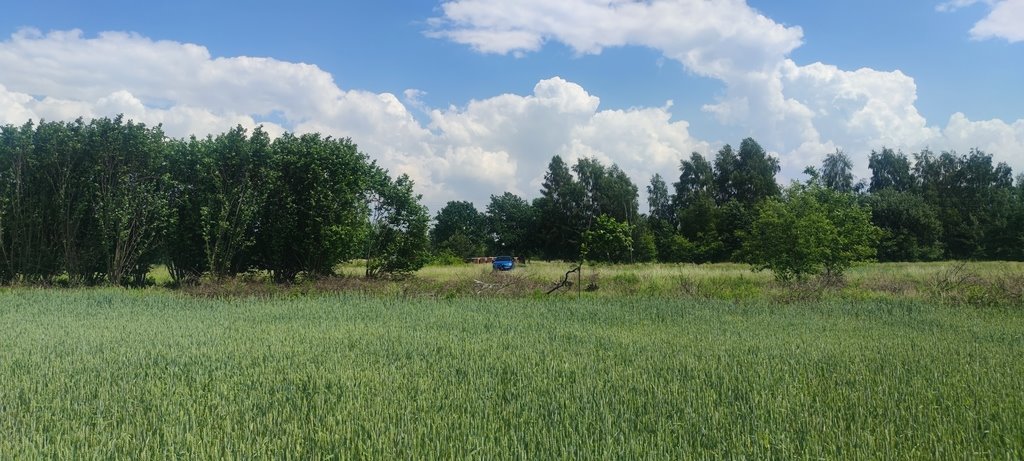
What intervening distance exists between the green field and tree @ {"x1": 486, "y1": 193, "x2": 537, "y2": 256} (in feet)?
191

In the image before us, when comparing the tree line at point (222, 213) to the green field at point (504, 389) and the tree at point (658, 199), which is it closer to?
the green field at point (504, 389)

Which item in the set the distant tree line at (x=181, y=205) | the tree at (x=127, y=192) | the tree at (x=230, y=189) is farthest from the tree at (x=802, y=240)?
the tree at (x=127, y=192)

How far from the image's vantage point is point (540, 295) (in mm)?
19375

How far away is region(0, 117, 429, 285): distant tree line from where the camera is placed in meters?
20.1

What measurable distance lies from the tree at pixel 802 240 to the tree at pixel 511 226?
4476cm

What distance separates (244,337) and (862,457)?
8.93 m

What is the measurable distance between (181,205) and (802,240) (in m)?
24.0

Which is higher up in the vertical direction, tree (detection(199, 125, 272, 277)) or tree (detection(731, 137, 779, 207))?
tree (detection(731, 137, 779, 207))

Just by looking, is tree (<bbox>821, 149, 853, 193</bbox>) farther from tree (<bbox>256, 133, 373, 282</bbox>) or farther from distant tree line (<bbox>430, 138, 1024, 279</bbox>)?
tree (<bbox>256, 133, 373, 282</bbox>)

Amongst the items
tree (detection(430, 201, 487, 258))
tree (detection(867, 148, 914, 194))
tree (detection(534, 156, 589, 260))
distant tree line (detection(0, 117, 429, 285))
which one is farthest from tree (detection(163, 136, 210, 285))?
tree (detection(867, 148, 914, 194))

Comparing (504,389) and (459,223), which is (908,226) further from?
(504,389)

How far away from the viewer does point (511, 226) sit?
274 feet

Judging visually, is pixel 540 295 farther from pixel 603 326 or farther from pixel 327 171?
pixel 327 171

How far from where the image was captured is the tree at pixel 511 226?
71.7 metres
